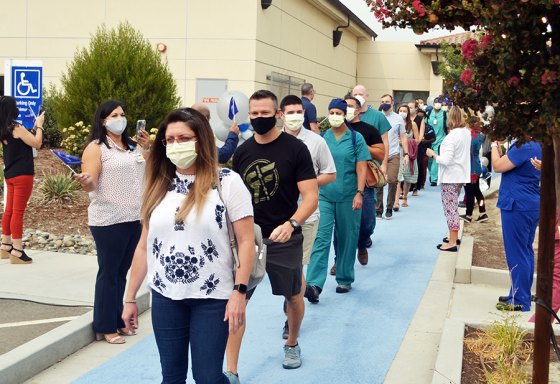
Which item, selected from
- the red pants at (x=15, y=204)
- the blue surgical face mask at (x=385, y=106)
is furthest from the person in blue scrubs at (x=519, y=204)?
the blue surgical face mask at (x=385, y=106)

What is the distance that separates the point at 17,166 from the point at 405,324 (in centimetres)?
490

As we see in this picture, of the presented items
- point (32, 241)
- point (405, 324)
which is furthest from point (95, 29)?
point (405, 324)

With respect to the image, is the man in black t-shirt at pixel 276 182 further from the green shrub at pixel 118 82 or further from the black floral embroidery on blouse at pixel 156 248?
the green shrub at pixel 118 82

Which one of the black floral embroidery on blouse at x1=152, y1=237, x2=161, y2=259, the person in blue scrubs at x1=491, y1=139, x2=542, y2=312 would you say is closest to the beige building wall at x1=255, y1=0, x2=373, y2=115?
the person in blue scrubs at x1=491, y1=139, x2=542, y2=312

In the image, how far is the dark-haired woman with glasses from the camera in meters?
6.48

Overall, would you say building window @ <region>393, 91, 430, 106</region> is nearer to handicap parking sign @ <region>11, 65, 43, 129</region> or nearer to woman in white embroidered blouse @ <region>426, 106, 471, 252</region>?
woman in white embroidered blouse @ <region>426, 106, 471, 252</region>

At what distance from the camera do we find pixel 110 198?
21.3ft

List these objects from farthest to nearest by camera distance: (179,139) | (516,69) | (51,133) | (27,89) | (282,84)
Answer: (282,84)
(51,133)
(27,89)
(179,139)
(516,69)

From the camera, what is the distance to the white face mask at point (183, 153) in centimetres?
418

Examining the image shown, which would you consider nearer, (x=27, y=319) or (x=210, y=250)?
A: (x=210, y=250)

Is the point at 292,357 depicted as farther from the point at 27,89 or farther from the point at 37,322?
the point at 27,89

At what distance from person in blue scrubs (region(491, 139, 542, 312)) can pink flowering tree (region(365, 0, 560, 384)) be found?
2808 millimetres

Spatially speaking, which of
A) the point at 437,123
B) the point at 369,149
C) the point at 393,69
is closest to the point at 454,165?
the point at 369,149

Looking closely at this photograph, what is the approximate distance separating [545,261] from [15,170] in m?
6.75
